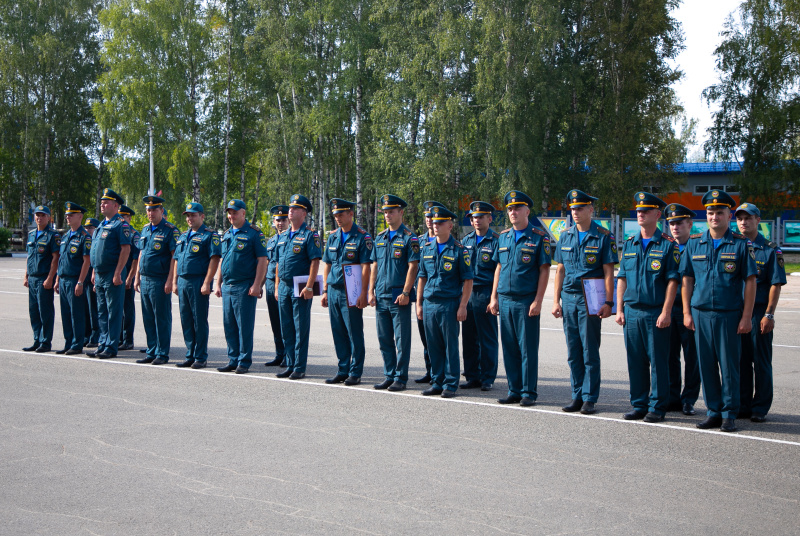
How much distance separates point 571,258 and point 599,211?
34131mm

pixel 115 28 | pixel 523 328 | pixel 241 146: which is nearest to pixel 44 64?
pixel 115 28

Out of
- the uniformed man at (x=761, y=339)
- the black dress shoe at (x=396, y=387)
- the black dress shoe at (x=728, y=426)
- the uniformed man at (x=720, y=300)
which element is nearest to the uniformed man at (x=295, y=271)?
the black dress shoe at (x=396, y=387)

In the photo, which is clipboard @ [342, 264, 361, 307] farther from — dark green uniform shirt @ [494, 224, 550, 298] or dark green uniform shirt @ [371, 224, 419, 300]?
dark green uniform shirt @ [494, 224, 550, 298]

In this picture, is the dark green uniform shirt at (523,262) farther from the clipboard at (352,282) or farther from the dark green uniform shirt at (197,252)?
the dark green uniform shirt at (197,252)

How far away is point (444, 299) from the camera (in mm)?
7746

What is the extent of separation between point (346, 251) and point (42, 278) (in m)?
5.10

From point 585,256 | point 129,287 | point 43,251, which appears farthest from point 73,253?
point 585,256

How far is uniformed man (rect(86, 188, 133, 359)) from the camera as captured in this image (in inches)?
391

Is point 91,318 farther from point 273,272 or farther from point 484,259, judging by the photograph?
point 484,259

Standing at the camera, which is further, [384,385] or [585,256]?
[384,385]

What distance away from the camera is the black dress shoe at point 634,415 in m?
6.60

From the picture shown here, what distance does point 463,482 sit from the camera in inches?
191

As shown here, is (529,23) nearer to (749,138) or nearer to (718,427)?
(749,138)

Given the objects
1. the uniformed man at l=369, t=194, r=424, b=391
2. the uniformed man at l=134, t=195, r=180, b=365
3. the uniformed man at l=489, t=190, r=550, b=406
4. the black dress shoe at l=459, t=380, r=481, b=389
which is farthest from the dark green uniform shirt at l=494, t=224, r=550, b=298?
the uniformed man at l=134, t=195, r=180, b=365
